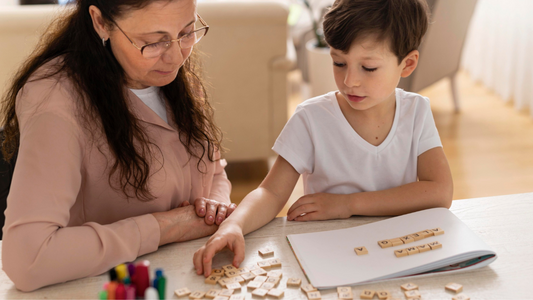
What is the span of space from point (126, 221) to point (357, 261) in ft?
1.48

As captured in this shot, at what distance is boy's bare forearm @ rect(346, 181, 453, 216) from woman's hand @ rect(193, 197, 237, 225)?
28 cm

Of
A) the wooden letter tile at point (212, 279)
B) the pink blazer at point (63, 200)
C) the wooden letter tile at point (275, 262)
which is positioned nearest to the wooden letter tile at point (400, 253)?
the wooden letter tile at point (275, 262)

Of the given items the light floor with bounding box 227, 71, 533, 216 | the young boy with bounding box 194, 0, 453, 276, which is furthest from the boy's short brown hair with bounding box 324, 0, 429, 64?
the light floor with bounding box 227, 71, 533, 216

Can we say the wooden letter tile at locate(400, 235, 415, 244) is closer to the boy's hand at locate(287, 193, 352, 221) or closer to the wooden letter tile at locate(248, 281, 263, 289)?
the boy's hand at locate(287, 193, 352, 221)

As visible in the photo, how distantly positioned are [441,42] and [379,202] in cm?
256

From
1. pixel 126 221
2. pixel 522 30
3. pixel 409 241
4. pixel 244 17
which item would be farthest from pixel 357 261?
pixel 522 30

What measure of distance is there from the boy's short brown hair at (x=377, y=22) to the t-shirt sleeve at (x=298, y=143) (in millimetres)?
218

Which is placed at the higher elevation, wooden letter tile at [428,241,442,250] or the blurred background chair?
wooden letter tile at [428,241,442,250]

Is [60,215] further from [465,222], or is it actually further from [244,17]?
[244,17]

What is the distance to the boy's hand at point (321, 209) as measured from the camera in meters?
1.10

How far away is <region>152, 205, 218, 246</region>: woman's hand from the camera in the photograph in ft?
3.28

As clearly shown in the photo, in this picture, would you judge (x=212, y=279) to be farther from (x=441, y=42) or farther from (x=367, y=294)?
(x=441, y=42)

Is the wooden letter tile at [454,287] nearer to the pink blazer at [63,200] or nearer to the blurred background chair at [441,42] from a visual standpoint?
the pink blazer at [63,200]

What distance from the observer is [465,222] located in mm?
1081
